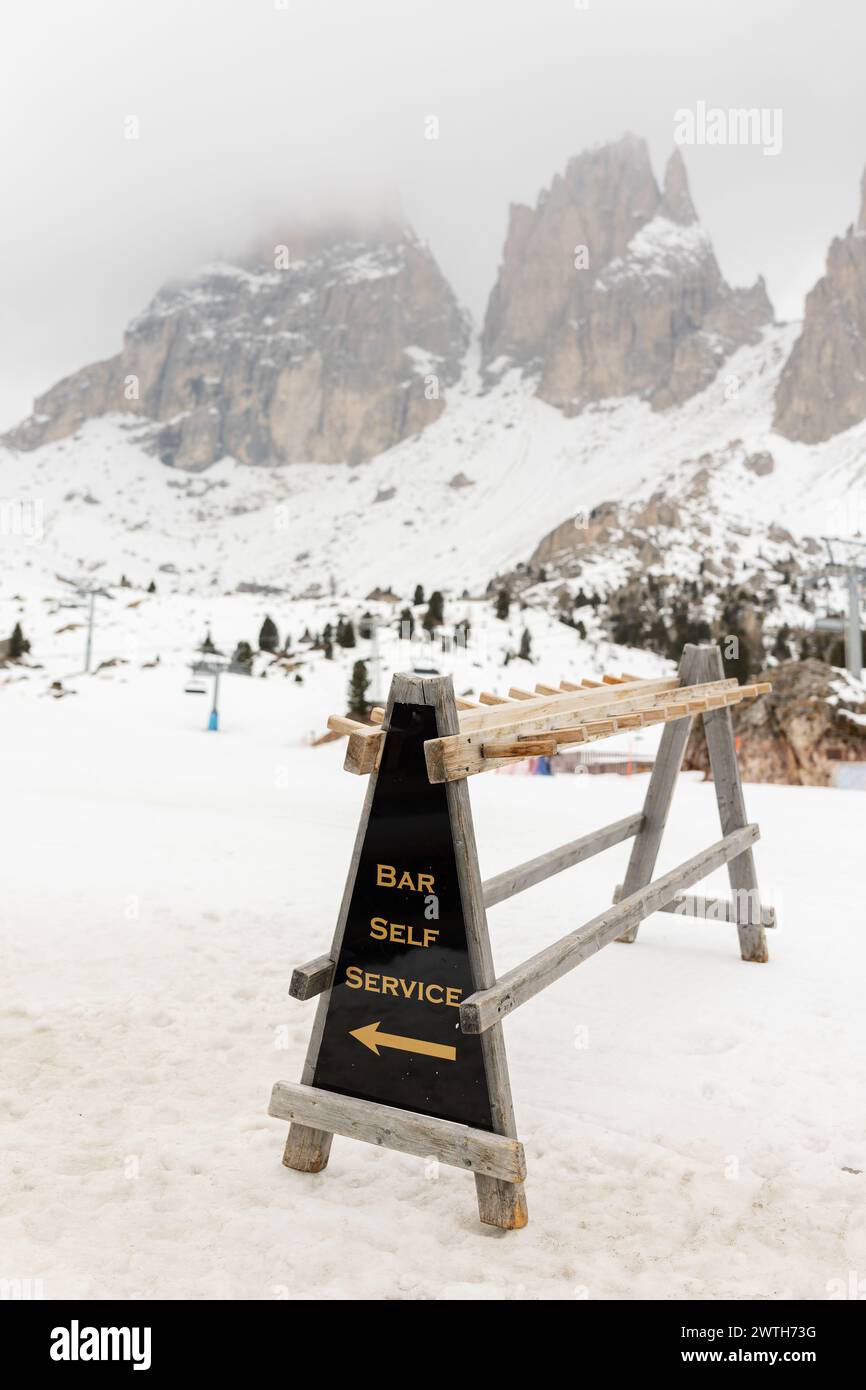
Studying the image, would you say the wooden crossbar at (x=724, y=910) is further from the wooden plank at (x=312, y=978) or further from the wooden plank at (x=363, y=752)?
the wooden plank at (x=363, y=752)

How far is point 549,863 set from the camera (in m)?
5.06

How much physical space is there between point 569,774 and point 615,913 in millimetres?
15631

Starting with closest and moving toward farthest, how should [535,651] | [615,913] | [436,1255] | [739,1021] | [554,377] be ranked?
[436,1255]
[615,913]
[739,1021]
[535,651]
[554,377]

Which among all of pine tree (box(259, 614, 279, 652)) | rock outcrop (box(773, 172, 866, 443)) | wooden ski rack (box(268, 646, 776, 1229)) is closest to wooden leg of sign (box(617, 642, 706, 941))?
wooden ski rack (box(268, 646, 776, 1229))

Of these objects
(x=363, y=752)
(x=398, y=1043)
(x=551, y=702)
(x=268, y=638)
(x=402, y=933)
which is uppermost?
(x=268, y=638)

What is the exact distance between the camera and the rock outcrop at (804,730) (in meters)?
16.1

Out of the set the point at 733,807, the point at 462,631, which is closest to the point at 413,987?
the point at 733,807

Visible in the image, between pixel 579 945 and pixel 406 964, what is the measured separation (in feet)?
3.29

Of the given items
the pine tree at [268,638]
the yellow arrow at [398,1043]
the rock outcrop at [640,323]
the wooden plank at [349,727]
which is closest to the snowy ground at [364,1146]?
the yellow arrow at [398,1043]

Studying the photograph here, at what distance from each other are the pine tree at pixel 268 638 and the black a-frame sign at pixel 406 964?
44.6 metres

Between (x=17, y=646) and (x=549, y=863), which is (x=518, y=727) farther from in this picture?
(x=17, y=646)

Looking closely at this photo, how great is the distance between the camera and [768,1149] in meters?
3.63

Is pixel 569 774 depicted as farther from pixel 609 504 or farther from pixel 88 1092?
pixel 609 504
